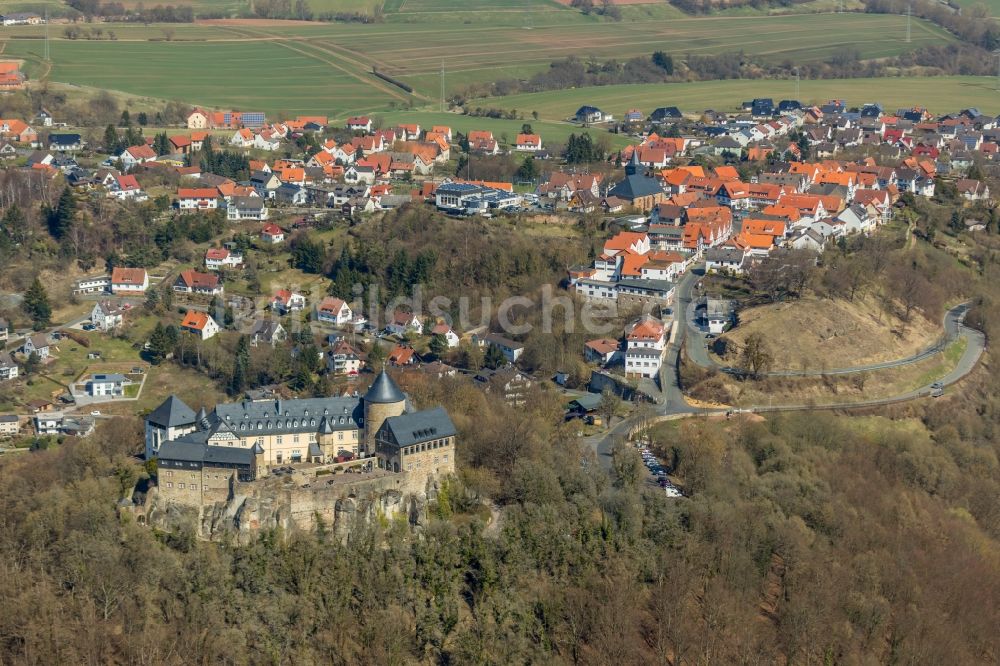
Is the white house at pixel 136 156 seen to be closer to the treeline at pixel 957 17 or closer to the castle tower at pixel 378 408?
the castle tower at pixel 378 408

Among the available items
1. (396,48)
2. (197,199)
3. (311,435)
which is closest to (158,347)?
(197,199)

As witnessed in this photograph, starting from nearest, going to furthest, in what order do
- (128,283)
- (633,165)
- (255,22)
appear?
(128,283) → (633,165) → (255,22)

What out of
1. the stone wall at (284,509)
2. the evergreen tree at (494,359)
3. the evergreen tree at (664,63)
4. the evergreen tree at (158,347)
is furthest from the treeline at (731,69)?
the stone wall at (284,509)

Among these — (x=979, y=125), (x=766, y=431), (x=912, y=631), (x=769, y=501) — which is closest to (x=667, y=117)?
(x=979, y=125)

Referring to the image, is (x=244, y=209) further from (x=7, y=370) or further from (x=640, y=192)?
(x=640, y=192)

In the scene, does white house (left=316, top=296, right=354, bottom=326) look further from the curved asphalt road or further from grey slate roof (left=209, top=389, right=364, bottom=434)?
grey slate roof (left=209, top=389, right=364, bottom=434)

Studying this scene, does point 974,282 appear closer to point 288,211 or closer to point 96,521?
point 288,211
